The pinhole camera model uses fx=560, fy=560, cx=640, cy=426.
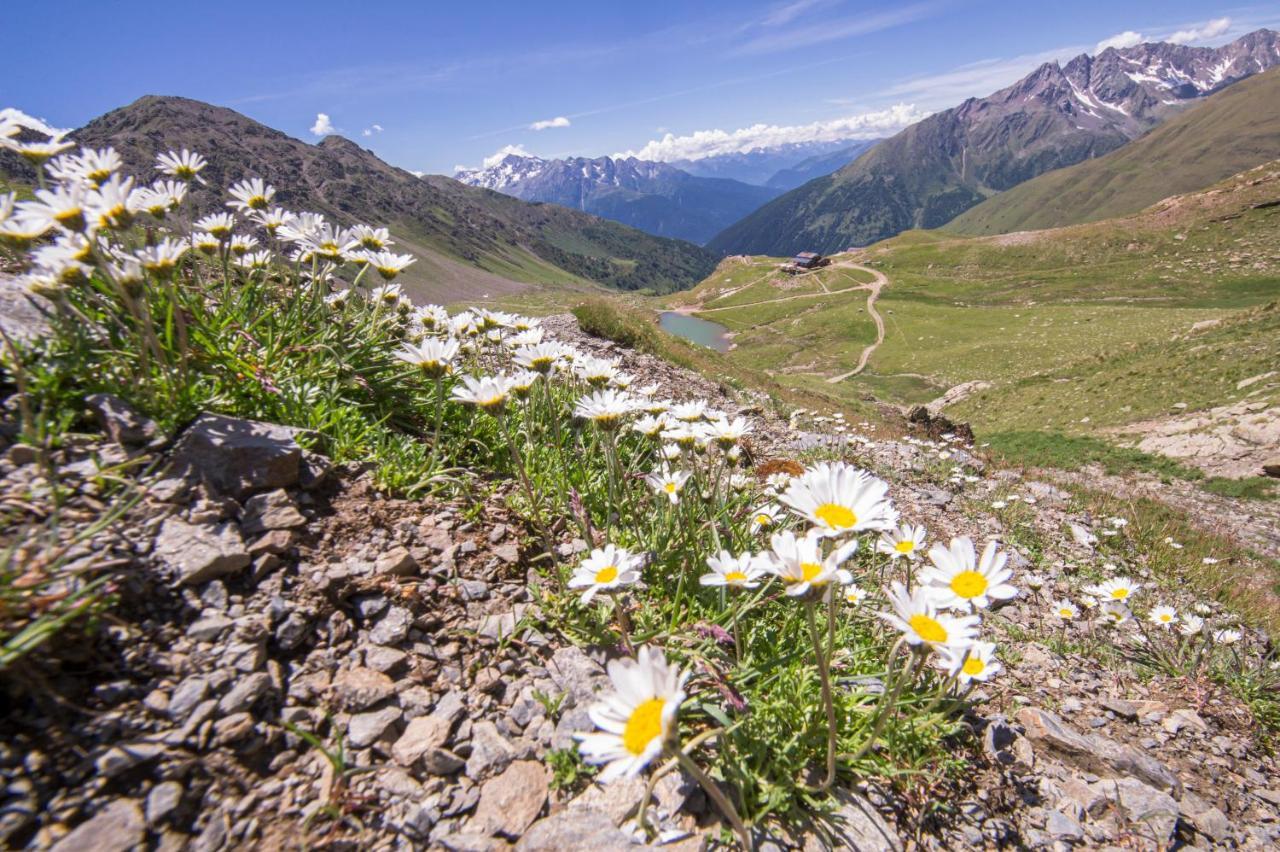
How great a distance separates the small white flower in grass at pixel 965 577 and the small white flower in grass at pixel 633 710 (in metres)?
1.29

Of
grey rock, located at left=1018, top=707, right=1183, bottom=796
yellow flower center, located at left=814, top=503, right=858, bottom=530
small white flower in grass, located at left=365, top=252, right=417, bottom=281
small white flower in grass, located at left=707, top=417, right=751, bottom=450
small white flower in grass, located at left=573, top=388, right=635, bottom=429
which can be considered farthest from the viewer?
small white flower in grass, located at left=365, top=252, right=417, bottom=281

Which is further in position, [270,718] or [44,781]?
[270,718]

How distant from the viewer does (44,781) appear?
5.64ft

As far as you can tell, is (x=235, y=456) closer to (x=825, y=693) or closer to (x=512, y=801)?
(x=512, y=801)

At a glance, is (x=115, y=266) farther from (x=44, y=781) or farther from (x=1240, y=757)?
(x=1240, y=757)

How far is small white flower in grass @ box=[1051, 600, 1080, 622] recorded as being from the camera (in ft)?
17.0

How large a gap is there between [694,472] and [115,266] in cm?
344

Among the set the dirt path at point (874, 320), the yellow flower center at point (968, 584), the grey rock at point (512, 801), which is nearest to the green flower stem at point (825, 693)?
the yellow flower center at point (968, 584)

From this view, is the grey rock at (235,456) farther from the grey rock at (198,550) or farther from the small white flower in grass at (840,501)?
the small white flower in grass at (840,501)

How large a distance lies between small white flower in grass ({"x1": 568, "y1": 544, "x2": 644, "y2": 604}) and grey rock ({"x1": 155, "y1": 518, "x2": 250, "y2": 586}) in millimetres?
1597

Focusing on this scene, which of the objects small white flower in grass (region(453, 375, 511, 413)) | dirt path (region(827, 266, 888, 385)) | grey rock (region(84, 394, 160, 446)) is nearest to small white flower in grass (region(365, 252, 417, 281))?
small white flower in grass (region(453, 375, 511, 413))

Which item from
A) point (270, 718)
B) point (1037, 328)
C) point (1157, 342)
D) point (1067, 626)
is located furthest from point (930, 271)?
point (270, 718)

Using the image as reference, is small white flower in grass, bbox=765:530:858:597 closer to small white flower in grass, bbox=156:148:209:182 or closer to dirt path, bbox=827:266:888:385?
small white flower in grass, bbox=156:148:209:182

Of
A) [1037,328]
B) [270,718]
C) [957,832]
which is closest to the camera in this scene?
[270,718]
